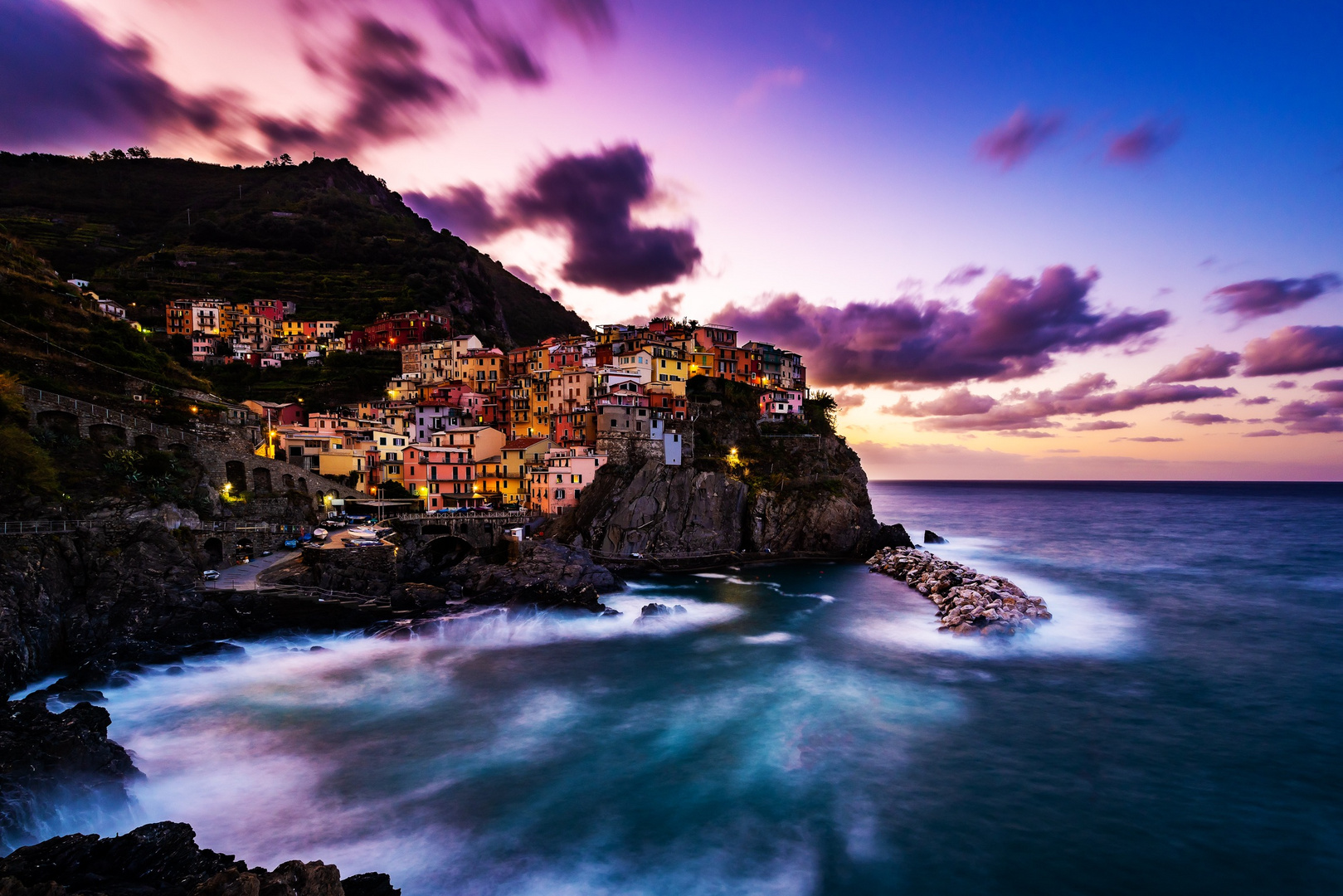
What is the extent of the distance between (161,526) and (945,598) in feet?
146

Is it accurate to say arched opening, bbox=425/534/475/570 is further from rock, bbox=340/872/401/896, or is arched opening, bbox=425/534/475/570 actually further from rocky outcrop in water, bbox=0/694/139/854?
rock, bbox=340/872/401/896

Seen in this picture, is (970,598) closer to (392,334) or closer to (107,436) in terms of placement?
(107,436)

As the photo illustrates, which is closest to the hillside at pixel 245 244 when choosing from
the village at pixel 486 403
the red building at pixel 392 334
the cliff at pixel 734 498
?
Answer: the red building at pixel 392 334

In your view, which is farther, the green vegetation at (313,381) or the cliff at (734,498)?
the green vegetation at (313,381)

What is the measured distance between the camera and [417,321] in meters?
88.6

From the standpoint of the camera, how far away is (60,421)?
3322 centimetres

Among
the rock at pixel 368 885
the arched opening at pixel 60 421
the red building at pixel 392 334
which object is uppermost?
the red building at pixel 392 334

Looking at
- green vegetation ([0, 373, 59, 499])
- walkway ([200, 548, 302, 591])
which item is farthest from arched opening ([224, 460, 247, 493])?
green vegetation ([0, 373, 59, 499])

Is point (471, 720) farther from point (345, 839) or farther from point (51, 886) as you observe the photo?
point (51, 886)

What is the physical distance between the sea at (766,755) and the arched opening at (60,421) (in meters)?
18.8

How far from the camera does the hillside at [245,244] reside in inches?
4008

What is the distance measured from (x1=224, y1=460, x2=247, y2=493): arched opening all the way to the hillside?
61.7m

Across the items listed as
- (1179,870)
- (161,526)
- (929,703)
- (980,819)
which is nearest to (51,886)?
(980,819)

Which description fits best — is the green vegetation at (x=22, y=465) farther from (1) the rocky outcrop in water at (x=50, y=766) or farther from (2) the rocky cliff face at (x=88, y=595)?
(1) the rocky outcrop in water at (x=50, y=766)
